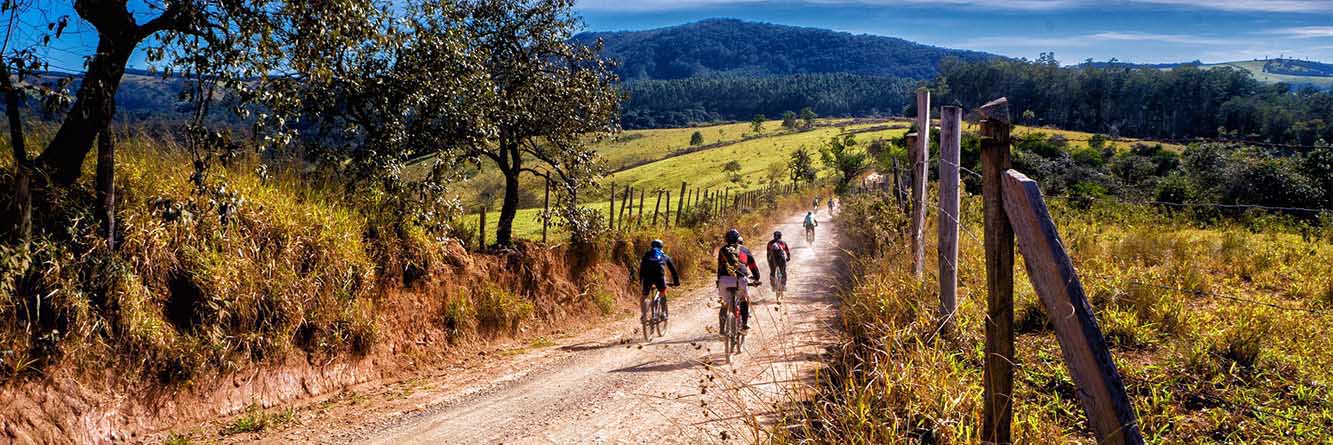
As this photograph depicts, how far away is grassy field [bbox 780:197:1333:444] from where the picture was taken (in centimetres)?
477

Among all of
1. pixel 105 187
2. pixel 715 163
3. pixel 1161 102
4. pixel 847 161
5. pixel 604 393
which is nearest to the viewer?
pixel 105 187

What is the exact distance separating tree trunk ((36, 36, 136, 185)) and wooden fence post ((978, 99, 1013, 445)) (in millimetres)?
8262

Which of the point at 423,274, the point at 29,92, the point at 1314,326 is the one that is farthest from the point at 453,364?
the point at 1314,326

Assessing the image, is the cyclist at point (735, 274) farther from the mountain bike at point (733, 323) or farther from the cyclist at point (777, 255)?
the cyclist at point (777, 255)

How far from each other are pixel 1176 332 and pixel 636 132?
152m

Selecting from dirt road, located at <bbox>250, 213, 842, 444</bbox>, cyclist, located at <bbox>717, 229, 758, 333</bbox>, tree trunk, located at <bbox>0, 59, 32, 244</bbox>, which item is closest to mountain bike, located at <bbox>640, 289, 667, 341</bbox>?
dirt road, located at <bbox>250, 213, 842, 444</bbox>

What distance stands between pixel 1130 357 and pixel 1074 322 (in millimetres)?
5012

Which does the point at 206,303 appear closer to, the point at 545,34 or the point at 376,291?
the point at 376,291

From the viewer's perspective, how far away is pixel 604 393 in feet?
29.6

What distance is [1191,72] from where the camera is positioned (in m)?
125

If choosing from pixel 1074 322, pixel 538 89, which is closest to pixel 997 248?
pixel 1074 322

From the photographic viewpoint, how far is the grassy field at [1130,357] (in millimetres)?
4773

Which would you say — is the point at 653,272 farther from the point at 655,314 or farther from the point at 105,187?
the point at 105,187

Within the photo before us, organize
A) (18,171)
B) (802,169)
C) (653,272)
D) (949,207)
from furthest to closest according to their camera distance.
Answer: (802,169)
(653,272)
(18,171)
(949,207)
